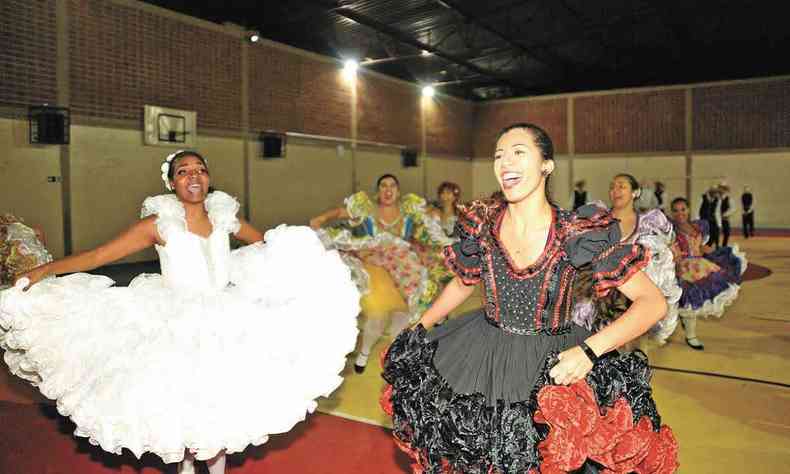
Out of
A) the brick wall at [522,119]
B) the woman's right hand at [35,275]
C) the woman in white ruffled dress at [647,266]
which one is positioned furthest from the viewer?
the brick wall at [522,119]

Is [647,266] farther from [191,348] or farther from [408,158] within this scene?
[408,158]

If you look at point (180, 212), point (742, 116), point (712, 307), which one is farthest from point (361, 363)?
point (742, 116)

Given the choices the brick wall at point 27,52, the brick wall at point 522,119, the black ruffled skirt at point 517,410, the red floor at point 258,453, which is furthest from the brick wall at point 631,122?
the black ruffled skirt at point 517,410

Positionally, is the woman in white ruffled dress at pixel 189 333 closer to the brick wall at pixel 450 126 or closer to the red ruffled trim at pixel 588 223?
the red ruffled trim at pixel 588 223

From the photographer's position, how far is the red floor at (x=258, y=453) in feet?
10.4

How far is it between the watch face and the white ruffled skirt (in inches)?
353

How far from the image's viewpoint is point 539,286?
6.72ft

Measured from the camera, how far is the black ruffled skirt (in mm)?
1757

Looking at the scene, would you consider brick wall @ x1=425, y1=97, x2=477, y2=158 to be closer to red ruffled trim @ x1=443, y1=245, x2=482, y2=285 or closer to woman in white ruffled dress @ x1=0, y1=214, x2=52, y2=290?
woman in white ruffled dress @ x1=0, y1=214, x2=52, y2=290

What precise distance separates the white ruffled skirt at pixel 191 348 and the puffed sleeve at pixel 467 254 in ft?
2.54

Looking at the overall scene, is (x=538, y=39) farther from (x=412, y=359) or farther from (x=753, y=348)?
(x=412, y=359)

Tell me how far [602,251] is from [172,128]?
1085 cm

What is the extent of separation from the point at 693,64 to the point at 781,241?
5770 millimetres

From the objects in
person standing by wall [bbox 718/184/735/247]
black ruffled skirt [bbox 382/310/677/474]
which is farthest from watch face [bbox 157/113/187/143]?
person standing by wall [bbox 718/184/735/247]
